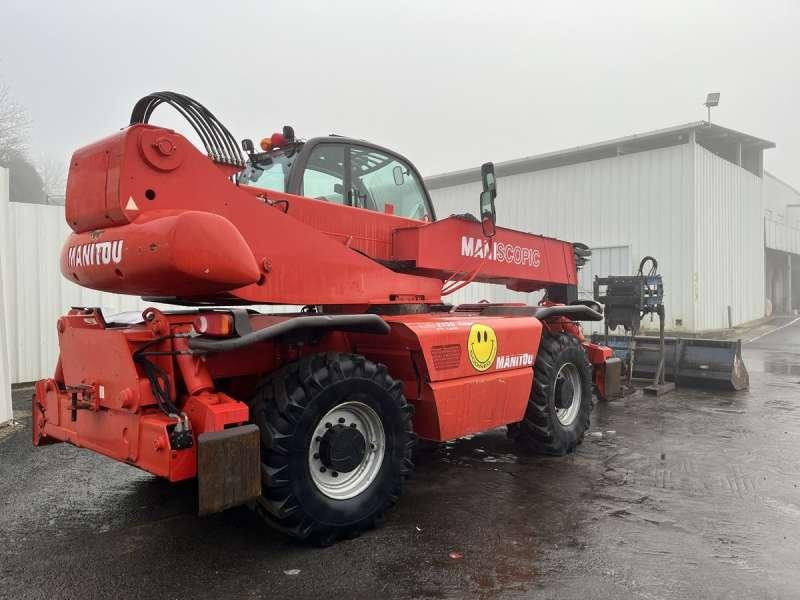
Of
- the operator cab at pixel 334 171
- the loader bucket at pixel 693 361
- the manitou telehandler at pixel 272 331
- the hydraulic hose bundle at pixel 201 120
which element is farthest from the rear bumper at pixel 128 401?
the loader bucket at pixel 693 361

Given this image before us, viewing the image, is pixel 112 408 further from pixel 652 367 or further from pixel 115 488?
pixel 652 367

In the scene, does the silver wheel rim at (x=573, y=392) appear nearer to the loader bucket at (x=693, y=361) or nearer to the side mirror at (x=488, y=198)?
the side mirror at (x=488, y=198)

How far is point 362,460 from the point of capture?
13.8 feet

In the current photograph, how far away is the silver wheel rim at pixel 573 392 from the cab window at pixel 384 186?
2.26 m

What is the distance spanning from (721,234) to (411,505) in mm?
19439

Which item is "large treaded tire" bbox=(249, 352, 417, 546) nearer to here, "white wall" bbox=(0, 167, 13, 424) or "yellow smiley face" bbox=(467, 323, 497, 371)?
"yellow smiley face" bbox=(467, 323, 497, 371)

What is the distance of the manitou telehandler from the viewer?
353 centimetres

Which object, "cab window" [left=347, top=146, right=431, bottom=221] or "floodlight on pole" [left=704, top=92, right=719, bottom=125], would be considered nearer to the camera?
"cab window" [left=347, top=146, right=431, bottom=221]

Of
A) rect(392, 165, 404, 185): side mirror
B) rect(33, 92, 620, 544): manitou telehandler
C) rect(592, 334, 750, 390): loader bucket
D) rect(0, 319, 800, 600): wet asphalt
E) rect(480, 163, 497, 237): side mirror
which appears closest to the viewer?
rect(0, 319, 800, 600): wet asphalt

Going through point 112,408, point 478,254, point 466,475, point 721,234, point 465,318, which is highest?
point 721,234

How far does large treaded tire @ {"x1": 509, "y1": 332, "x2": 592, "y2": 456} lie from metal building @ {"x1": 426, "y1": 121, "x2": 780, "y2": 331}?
1112 cm

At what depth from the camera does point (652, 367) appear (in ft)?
35.6

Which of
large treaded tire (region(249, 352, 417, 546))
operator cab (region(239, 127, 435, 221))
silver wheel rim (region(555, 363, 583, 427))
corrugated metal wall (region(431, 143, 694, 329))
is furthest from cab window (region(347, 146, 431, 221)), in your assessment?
corrugated metal wall (region(431, 143, 694, 329))

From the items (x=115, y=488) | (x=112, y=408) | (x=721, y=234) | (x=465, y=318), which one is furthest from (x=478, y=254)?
(x=721, y=234)
